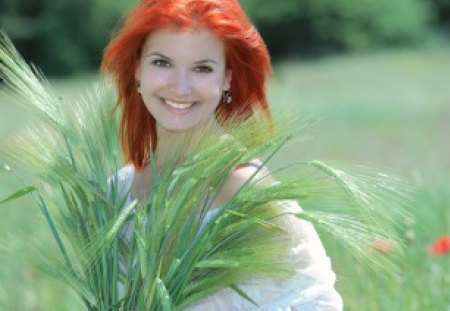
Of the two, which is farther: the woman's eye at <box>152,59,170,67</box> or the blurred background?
the blurred background

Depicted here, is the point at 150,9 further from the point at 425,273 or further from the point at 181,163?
the point at 425,273

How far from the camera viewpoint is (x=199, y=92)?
2656 mm

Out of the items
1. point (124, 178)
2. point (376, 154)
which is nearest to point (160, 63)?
point (124, 178)

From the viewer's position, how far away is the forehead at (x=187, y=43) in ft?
8.70

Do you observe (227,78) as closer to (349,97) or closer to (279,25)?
(349,97)

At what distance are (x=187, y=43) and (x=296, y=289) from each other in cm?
61

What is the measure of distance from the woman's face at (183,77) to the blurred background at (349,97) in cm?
16

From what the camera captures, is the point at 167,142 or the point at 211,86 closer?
the point at 211,86

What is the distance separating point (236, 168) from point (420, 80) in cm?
1838

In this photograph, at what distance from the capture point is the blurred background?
3676 mm

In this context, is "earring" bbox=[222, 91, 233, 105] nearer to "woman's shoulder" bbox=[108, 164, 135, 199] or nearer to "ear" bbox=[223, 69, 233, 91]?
"ear" bbox=[223, 69, 233, 91]

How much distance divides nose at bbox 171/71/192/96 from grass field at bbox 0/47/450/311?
0.21 meters

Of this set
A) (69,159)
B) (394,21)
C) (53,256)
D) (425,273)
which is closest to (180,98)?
(69,159)

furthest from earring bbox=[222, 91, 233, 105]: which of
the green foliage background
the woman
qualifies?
the green foliage background
